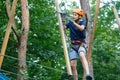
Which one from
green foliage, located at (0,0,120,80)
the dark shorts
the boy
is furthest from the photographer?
green foliage, located at (0,0,120,80)

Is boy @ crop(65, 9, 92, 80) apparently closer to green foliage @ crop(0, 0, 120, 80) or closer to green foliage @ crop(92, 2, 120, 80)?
green foliage @ crop(0, 0, 120, 80)

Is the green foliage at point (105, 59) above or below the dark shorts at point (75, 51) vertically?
below

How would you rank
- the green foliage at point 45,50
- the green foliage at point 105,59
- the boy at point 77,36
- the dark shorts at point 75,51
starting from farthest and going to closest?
the green foliage at point 105,59, the green foliage at point 45,50, the dark shorts at point 75,51, the boy at point 77,36

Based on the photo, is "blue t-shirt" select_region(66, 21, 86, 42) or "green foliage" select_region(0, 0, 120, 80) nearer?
"blue t-shirt" select_region(66, 21, 86, 42)

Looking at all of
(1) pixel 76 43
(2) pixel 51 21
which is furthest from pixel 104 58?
(1) pixel 76 43

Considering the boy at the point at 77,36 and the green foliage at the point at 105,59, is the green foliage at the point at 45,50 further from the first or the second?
the boy at the point at 77,36

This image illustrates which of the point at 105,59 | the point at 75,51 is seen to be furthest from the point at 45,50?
the point at 75,51

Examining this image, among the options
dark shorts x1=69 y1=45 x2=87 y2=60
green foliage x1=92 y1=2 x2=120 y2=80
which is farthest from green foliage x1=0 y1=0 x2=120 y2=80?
dark shorts x1=69 y1=45 x2=87 y2=60

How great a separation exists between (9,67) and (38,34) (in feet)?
Result: 4.89

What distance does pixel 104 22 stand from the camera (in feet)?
63.5

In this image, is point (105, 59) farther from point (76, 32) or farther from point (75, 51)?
point (76, 32)

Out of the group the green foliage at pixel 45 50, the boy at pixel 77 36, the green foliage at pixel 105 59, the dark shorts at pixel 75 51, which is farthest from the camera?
the green foliage at pixel 105 59

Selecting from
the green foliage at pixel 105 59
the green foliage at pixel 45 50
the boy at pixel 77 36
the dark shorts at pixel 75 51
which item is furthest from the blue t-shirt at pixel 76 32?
the green foliage at pixel 105 59

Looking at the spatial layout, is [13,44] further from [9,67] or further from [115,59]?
[115,59]
